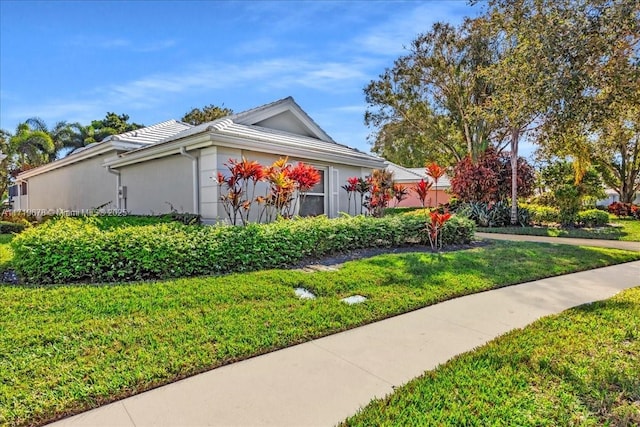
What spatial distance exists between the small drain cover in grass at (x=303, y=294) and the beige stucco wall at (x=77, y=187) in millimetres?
10444

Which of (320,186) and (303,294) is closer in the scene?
(303,294)

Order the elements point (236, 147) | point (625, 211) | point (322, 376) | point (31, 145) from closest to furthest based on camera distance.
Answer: point (322, 376) → point (236, 147) → point (625, 211) → point (31, 145)

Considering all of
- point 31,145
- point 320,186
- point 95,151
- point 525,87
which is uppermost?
point 31,145

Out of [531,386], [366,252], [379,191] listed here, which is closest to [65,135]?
[379,191]

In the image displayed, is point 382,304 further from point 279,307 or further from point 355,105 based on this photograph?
point 355,105

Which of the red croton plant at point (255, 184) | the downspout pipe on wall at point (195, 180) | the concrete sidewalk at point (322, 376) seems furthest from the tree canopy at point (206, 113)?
the concrete sidewalk at point (322, 376)

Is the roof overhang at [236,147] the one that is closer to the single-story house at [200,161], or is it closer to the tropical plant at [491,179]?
the single-story house at [200,161]

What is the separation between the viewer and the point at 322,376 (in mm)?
3115

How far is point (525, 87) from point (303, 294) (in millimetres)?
6696

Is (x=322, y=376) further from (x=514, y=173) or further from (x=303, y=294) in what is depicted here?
(x=514, y=173)

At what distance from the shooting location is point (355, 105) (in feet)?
78.7

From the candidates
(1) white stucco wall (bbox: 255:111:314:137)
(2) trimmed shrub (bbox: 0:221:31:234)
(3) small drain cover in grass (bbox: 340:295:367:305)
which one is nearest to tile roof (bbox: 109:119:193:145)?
(2) trimmed shrub (bbox: 0:221:31:234)

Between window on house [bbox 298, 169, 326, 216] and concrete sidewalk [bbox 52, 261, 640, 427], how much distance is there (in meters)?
6.43

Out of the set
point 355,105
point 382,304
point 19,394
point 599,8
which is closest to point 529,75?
point 599,8
